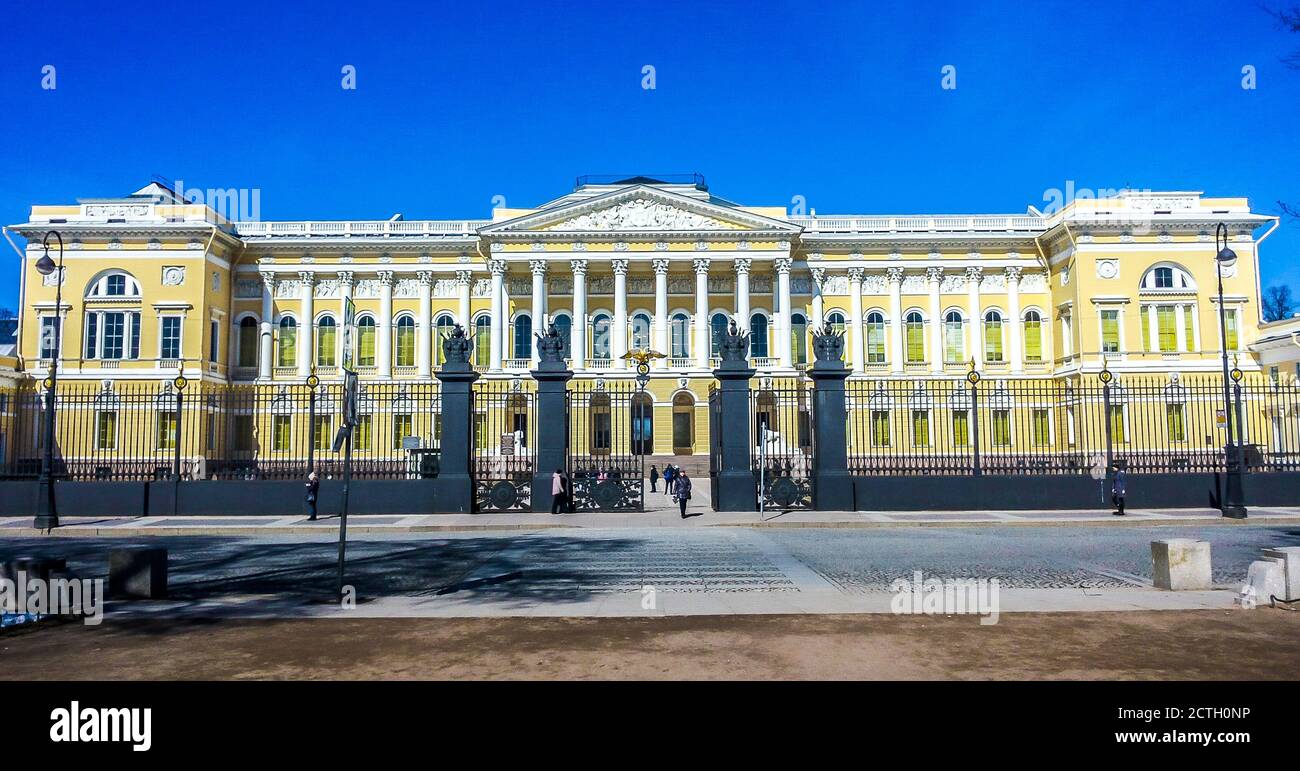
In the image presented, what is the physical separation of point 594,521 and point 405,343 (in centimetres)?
3630

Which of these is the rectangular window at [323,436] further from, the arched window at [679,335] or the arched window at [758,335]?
the arched window at [758,335]

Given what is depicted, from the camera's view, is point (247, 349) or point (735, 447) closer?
point (735, 447)

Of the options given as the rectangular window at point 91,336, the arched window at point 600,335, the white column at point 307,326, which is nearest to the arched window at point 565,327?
the arched window at point 600,335

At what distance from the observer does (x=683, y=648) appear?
6.81 m

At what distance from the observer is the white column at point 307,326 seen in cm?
5106

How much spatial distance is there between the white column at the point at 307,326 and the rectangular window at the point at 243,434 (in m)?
5.05

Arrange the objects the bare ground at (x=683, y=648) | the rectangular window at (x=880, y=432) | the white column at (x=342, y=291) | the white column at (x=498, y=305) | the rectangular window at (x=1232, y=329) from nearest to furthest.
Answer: the bare ground at (x=683, y=648)
the rectangular window at (x=880, y=432)
the rectangular window at (x=1232, y=329)
the white column at (x=498, y=305)
the white column at (x=342, y=291)

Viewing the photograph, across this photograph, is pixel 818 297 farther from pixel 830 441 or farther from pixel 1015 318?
pixel 830 441

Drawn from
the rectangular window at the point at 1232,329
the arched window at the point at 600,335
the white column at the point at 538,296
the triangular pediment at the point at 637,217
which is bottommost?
the rectangular window at the point at 1232,329

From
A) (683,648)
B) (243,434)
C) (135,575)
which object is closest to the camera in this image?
(683,648)

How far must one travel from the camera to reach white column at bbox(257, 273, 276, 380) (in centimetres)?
5078


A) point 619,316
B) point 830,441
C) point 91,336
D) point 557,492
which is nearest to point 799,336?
point 619,316

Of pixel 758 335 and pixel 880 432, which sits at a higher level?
pixel 758 335
